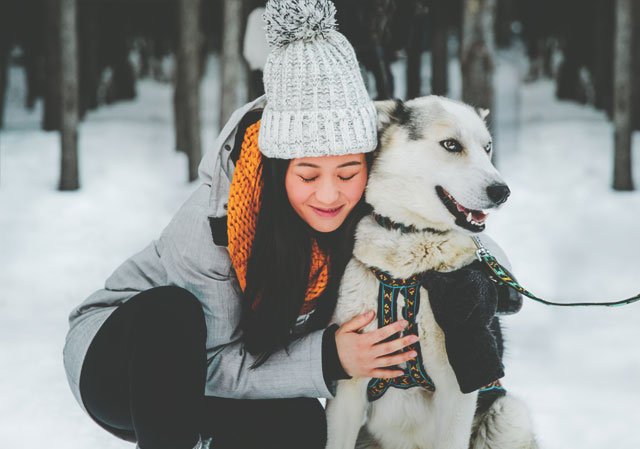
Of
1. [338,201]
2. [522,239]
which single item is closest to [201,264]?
[338,201]

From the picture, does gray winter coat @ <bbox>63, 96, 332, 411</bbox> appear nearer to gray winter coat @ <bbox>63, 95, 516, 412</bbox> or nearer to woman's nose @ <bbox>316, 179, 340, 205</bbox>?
gray winter coat @ <bbox>63, 95, 516, 412</bbox>

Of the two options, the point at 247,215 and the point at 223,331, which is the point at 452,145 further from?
the point at 223,331

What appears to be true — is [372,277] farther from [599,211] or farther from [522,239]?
[599,211]

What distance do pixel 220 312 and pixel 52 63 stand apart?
268 inches

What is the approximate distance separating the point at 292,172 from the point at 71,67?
5076mm

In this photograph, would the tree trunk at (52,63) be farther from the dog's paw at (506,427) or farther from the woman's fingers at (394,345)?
the dog's paw at (506,427)

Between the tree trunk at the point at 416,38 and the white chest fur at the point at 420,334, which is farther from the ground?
the tree trunk at the point at 416,38

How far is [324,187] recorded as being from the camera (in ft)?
5.60

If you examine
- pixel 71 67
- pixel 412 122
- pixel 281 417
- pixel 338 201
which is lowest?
pixel 281 417

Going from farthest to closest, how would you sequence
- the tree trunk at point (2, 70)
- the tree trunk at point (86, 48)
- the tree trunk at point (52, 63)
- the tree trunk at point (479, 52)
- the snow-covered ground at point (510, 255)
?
the tree trunk at point (86, 48)
the tree trunk at point (2, 70)
the tree trunk at point (52, 63)
the tree trunk at point (479, 52)
the snow-covered ground at point (510, 255)

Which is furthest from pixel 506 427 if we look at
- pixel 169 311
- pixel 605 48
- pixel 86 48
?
pixel 86 48

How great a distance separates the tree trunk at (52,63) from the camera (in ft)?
23.0

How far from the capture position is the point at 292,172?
1.73 metres

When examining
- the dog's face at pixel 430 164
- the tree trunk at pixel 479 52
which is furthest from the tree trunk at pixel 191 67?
the dog's face at pixel 430 164
